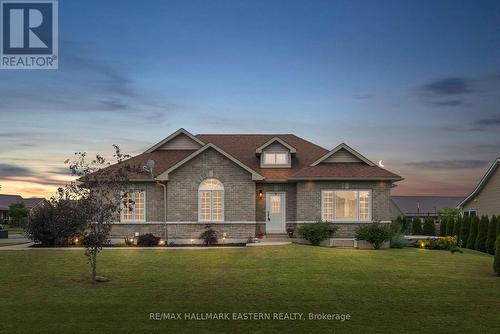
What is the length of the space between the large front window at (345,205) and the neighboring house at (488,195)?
11997 mm

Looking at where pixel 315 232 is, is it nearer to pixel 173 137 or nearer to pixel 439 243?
pixel 439 243

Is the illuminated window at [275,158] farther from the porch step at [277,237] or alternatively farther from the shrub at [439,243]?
the shrub at [439,243]

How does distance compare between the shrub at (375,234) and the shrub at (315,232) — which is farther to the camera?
the shrub at (315,232)

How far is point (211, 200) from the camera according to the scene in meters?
30.1

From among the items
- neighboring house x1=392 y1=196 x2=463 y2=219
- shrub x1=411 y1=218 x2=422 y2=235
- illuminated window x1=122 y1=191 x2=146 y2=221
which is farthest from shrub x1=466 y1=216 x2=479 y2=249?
neighboring house x1=392 y1=196 x2=463 y2=219

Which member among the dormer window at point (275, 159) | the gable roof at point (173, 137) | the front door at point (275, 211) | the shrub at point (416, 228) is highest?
the gable roof at point (173, 137)

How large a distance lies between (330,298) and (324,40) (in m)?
14.3

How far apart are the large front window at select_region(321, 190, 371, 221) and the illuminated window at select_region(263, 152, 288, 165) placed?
3722mm

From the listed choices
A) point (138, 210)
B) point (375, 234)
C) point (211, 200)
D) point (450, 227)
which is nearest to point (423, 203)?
point (450, 227)

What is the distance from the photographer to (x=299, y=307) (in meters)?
13.8

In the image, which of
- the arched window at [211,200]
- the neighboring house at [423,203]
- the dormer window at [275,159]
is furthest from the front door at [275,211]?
the neighboring house at [423,203]

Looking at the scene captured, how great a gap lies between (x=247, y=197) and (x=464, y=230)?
51.1ft

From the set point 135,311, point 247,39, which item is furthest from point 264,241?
point 135,311

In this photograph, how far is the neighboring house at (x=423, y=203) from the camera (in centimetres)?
7531
